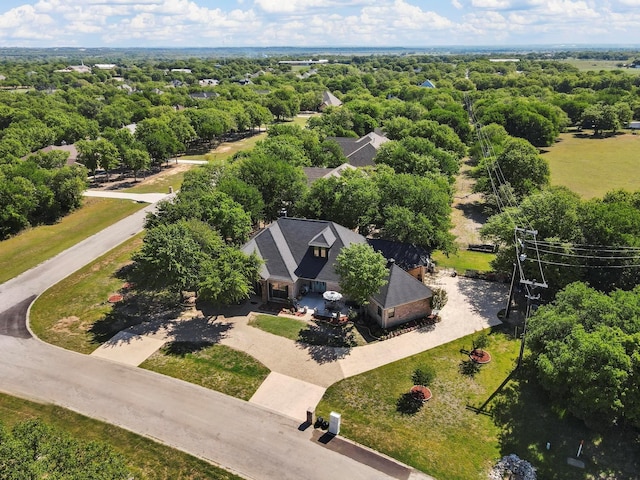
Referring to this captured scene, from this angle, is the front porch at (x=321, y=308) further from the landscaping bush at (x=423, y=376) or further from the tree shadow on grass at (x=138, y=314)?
the tree shadow on grass at (x=138, y=314)

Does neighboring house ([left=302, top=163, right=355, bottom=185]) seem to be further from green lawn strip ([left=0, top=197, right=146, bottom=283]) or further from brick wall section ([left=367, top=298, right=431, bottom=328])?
brick wall section ([left=367, top=298, right=431, bottom=328])

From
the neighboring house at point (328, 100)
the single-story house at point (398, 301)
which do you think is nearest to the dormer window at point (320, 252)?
the single-story house at point (398, 301)

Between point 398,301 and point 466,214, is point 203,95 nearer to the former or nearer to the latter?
point 466,214

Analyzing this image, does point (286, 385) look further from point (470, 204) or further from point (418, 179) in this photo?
point (470, 204)

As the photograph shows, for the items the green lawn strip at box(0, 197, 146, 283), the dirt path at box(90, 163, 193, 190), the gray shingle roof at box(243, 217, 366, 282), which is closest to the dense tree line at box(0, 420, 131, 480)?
the gray shingle roof at box(243, 217, 366, 282)

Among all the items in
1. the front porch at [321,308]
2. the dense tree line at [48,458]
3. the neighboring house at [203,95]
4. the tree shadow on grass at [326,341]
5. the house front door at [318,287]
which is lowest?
the tree shadow on grass at [326,341]
